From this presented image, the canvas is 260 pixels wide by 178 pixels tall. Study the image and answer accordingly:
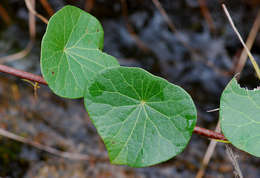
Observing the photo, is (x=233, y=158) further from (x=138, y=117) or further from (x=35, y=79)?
(x=35, y=79)

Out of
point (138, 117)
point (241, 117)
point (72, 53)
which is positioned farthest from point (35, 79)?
point (241, 117)

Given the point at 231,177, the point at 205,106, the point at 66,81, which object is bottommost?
the point at 231,177

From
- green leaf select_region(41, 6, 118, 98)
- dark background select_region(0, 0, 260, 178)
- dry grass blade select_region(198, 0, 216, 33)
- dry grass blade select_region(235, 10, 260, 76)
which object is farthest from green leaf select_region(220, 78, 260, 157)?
dry grass blade select_region(198, 0, 216, 33)

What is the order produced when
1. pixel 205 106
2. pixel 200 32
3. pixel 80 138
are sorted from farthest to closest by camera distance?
pixel 200 32
pixel 205 106
pixel 80 138

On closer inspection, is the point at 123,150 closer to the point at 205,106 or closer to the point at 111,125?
the point at 111,125

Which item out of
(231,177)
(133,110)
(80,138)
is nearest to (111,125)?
(133,110)

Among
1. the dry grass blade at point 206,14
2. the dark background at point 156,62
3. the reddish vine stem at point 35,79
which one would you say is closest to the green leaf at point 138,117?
the reddish vine stem at point 35,79

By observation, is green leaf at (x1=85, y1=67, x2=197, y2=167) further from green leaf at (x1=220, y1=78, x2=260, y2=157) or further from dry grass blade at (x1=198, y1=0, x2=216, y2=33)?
dry grass blade at (x1=198, y1=0, x2=216, y2=33)
